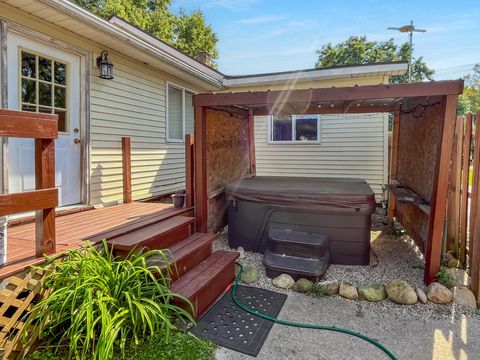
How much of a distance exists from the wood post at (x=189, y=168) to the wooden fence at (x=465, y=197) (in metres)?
3.00

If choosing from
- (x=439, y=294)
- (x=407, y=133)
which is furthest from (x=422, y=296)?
(x=407, y=133)

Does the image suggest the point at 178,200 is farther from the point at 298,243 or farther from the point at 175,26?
the point at 175,26

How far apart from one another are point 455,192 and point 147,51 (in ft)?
14.5

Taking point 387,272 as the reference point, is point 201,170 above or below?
above

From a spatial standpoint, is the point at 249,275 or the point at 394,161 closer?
the point at 249,275

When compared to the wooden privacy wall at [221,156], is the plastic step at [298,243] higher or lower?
lower

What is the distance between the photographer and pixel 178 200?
13.7ft

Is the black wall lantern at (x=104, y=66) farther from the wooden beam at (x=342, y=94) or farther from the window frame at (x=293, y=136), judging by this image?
the window frame at (x=293, y=136)

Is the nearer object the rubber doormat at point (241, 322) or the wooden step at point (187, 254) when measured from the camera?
the rubber doormat at point (241, 322)

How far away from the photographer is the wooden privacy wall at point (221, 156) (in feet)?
14.1

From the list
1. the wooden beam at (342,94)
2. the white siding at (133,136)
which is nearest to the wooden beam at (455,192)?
the wooden beam at (342,94)

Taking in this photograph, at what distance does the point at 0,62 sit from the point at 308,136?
599cm

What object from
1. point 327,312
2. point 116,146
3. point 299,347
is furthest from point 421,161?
point 116,146

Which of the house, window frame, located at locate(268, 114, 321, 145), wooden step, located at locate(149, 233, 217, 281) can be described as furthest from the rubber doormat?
window frame, located at locate(268, 114, 321, 145)
